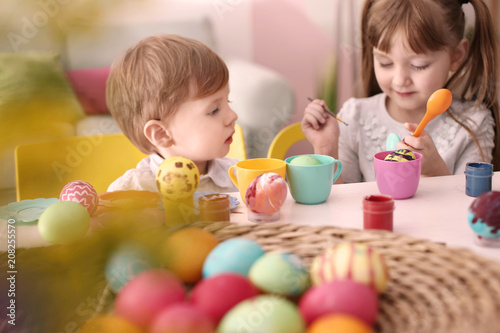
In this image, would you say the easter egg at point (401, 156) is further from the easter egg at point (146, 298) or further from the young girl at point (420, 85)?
the easter egg at point (146, 298)

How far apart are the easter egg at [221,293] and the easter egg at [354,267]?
0.08m

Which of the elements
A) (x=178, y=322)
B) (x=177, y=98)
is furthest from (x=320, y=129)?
(x=178, y=322)

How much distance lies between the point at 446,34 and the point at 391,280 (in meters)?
0.98

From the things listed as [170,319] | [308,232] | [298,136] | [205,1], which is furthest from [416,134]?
[205,1]

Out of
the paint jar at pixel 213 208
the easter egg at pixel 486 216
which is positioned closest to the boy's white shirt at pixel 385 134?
the easter egg at pixel 486 216

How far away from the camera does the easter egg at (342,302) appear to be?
0.47 m

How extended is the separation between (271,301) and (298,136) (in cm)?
108

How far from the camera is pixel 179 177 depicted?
771 millimetres

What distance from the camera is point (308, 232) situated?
2.23 ft

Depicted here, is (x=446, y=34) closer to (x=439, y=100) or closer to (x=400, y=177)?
(x=439, y=100)

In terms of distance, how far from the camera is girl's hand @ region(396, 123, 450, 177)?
1.00 m

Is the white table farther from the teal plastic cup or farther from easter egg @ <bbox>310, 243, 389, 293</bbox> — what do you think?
easter egg @ <bbox>310, 243, 389, 293</bbox>

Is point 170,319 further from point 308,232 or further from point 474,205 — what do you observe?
point 474,205

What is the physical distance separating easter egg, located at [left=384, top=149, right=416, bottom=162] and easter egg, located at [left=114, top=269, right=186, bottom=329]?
0.63 meters
